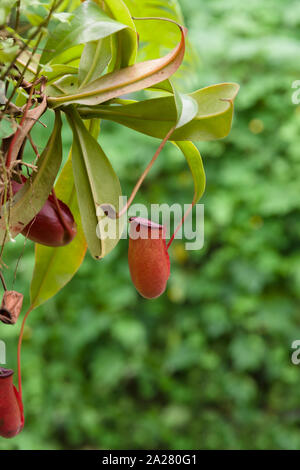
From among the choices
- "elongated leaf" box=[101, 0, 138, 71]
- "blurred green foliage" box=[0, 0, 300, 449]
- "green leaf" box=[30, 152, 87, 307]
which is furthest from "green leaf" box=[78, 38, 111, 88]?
"blurred green foliage" box=[0, 0, 300, 449]

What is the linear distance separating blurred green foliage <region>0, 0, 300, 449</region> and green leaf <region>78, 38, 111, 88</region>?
1.28 meters

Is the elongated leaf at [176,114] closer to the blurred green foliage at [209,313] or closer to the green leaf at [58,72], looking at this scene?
the green leaf at [58,72]

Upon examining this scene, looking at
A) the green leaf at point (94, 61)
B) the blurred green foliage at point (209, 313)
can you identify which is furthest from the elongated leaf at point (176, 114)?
the blurred green foliage at point (209, 313)

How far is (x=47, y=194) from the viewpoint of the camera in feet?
1.51

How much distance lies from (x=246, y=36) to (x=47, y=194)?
1.71 m

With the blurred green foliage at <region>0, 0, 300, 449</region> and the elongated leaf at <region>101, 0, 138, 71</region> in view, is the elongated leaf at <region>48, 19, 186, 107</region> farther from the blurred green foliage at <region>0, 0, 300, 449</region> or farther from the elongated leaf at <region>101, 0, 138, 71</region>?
the blurred green foliage at <region>0, 0, 300, 449</region>

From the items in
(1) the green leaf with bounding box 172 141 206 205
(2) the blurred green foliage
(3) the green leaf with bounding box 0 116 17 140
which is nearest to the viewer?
(3) the green leaf with bounding box 0 116 17 140

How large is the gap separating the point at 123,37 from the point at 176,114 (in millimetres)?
88

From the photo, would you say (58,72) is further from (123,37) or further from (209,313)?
(209,313)

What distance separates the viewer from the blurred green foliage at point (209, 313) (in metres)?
1.78

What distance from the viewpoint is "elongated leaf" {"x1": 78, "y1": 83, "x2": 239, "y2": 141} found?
0.45m

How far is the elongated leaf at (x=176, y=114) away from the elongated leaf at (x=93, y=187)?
0.03 m
